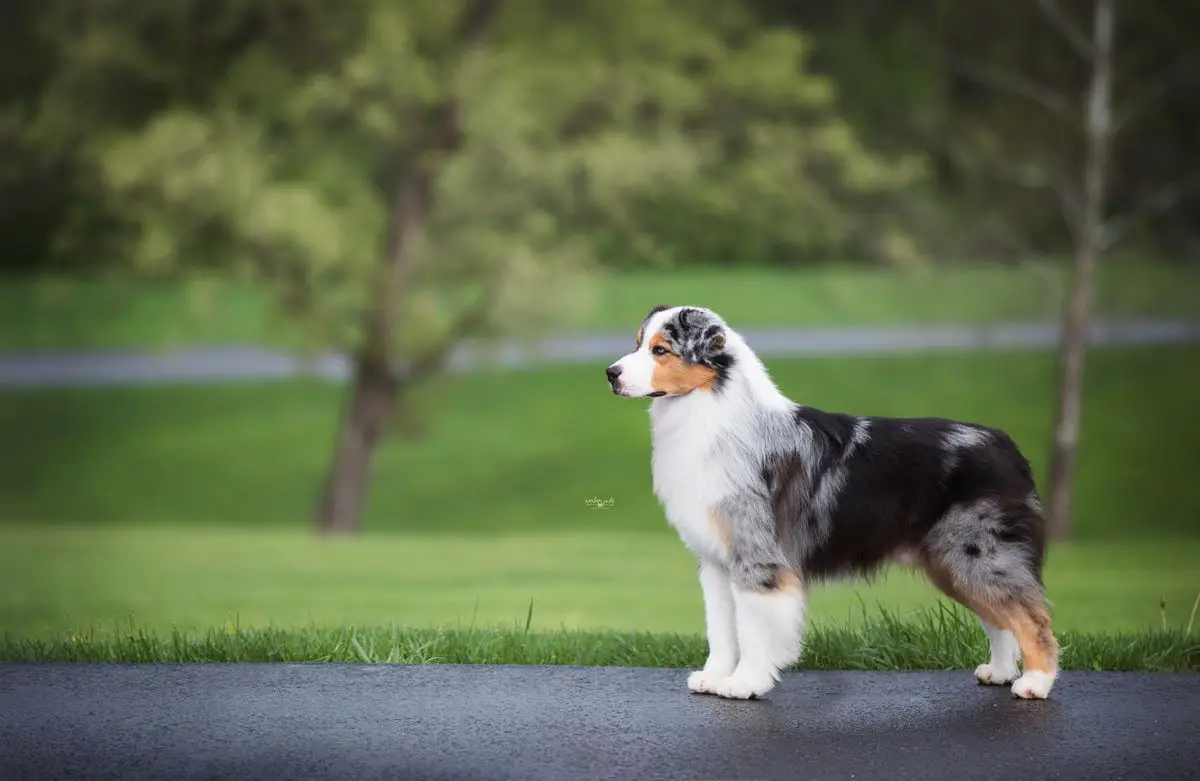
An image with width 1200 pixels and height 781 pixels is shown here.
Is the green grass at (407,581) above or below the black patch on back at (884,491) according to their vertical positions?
below

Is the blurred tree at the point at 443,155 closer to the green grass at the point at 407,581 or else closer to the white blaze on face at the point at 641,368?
the green grass at the point at 407,581

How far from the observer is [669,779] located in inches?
135

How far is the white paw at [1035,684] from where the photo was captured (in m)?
4.20

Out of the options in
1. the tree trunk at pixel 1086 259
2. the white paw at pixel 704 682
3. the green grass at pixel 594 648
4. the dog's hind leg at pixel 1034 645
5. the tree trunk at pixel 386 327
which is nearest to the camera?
the dog's hind leg at pixel 1034 645

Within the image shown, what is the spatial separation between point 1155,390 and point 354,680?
1201cm

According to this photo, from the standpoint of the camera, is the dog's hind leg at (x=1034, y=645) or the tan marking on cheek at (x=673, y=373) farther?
the dog's hind leg at (x=1034, y=645)

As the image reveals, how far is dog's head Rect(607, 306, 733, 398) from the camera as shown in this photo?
3.93 metres

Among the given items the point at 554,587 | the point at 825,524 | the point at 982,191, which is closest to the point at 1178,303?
the point at 982,191

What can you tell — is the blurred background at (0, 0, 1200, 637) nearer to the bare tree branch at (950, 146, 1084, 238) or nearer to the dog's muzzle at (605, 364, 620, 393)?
the bare tree branch at (950, 146, 1084, 238)

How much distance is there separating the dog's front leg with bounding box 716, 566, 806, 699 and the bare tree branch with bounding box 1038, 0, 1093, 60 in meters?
7.30

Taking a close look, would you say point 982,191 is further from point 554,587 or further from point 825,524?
point 825,524

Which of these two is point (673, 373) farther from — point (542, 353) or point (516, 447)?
point (516, 447)

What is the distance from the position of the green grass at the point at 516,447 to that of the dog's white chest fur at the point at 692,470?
29.6 feet

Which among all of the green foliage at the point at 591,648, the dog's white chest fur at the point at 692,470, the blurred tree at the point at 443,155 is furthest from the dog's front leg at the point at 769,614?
the blurred tree at the point at 443,155
